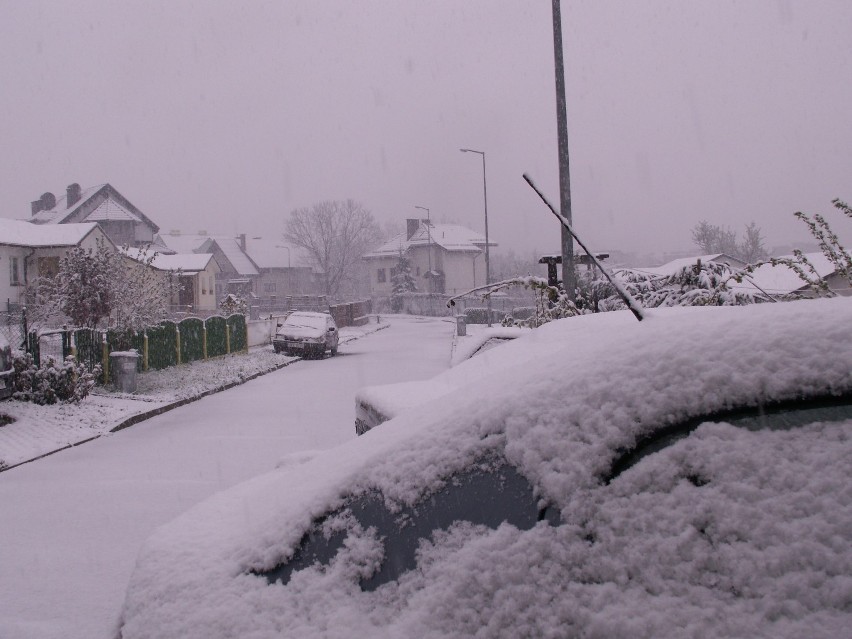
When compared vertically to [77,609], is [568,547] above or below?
above

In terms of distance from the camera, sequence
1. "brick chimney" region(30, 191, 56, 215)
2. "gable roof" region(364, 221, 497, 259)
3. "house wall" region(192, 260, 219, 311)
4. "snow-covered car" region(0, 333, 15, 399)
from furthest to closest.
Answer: "gable roof" region(364, 221, 497, 259) → "brick chimney" region(30, 191, 56, 215) → "house wall" region(192, 260, 219, 311) → "snow-covered car" region(0, 333, 15, 399)

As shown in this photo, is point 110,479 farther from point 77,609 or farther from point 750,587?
point 750,587

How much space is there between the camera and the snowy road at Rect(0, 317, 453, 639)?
14.7 feet

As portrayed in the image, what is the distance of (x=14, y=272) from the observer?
111ft

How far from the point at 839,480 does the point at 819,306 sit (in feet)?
1.55

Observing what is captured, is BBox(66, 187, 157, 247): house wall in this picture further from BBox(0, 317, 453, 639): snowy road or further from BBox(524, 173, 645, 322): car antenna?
BBox(524, 173, 645, 322): car antenna

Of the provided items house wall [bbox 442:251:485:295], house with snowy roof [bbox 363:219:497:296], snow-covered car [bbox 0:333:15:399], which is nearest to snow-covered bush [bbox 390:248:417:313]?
house with snowy roof [bbox 363:219:497:296]

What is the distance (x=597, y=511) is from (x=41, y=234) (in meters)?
39.5

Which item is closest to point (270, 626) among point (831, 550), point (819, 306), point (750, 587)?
point (750, 587)

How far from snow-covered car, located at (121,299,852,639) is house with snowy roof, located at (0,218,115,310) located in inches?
1349

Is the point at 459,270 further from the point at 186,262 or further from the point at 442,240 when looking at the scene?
the point at 186,262

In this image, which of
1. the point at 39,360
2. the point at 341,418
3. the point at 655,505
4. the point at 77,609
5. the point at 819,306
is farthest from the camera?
the point at 39,360

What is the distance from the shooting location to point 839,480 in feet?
4.23

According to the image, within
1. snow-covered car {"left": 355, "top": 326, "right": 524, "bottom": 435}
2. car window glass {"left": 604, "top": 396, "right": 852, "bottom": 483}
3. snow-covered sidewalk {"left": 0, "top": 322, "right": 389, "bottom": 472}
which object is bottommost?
snow-covered sidewalk {"left": 0, "top": 322, "right": 389, "bottom": 472}
